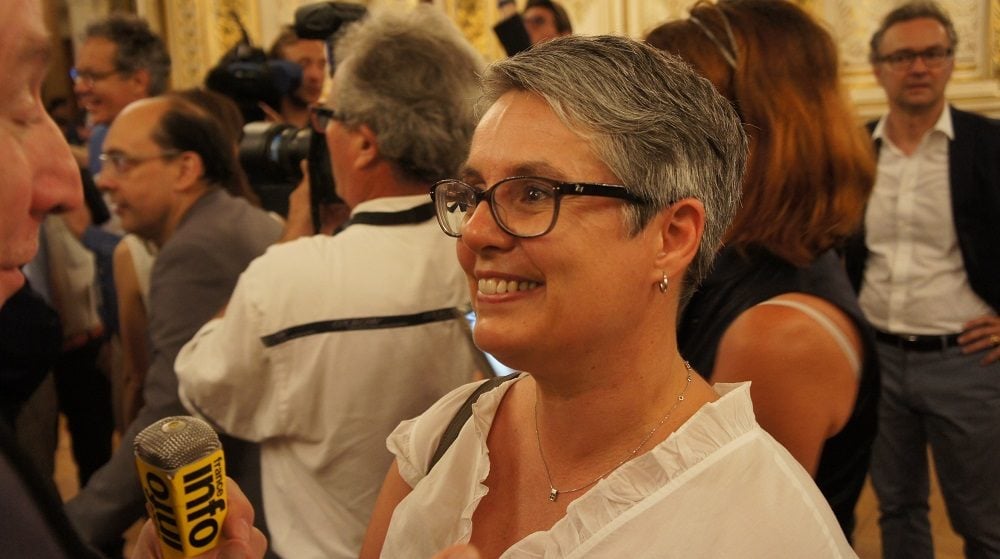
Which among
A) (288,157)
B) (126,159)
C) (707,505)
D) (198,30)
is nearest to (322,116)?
(288,157)

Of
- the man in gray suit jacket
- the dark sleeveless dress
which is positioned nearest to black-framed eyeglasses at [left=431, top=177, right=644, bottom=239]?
the dark sleeveless dress

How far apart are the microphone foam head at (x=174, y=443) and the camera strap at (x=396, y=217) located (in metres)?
0.85

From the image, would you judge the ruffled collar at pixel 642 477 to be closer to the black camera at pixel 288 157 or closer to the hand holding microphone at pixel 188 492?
the hand holding microphone at pixel 188 492

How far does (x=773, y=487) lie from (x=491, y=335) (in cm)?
36

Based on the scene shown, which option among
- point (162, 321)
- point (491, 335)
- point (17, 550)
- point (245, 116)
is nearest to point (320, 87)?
point (245, 116)

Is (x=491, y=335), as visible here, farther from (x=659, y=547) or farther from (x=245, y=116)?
(x=245, y=116)

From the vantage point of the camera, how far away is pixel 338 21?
8.37 ft

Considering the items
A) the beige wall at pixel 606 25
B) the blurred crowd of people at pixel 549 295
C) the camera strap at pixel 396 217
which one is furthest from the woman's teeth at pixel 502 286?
the beige wall at pixel 606 25

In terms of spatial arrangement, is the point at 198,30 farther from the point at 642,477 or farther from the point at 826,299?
the point at 642,477

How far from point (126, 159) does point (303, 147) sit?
584 mm

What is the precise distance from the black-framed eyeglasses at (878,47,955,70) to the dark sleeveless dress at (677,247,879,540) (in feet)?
6.33

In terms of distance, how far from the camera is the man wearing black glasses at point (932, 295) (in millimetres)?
2941

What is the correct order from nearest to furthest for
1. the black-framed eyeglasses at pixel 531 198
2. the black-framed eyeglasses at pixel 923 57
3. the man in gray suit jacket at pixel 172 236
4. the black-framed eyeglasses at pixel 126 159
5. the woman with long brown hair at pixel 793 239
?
the black-framed eyeglasses at pixel 531 198 → the woman with long brown hair at pixel 793 239 → the man in gray suit jacket at pixel 172 236 → the black-framed eyeglasses at pixel 126 159 → the black-framed eyeglasses at pixel 923 57

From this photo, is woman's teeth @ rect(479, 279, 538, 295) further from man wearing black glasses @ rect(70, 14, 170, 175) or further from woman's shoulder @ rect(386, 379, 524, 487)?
man wearing black glasses @ rect(70, 14, 170, 175)
